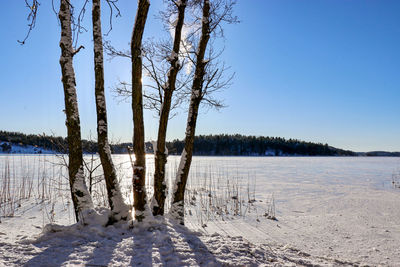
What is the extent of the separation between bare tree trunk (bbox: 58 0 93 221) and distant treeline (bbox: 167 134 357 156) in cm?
6043

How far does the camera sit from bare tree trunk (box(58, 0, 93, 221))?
350 cm

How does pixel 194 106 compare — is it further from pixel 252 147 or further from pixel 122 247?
pixel 252 147

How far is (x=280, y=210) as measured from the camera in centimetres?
668

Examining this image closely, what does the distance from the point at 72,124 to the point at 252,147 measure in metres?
65.3

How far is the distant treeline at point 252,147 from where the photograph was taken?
2593 inches

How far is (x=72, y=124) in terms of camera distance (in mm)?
3521

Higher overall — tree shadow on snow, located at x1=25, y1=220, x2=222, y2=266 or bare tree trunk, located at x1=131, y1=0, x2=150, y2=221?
bare tree trunk, located at x1=131, y1=0, x2=150, y2=221

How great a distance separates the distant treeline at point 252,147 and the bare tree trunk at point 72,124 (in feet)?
198

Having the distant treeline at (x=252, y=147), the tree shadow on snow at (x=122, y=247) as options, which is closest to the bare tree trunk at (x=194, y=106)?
the tree shadow on snow at (x=122, y=247)

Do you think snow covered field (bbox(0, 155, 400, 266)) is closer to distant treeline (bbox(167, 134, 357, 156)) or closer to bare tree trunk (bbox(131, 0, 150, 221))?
bare tree trunk (bbox(131, 0, 150, 221))

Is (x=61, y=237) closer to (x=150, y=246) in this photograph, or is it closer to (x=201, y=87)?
(x=150, y=246)

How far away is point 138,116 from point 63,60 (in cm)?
137

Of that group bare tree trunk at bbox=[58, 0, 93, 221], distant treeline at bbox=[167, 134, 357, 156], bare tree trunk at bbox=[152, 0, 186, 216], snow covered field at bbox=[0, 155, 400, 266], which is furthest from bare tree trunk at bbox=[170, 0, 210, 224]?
distant treeline at bbox=[167, 134, 357, 156]

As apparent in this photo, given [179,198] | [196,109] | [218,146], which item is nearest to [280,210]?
[179,198]
